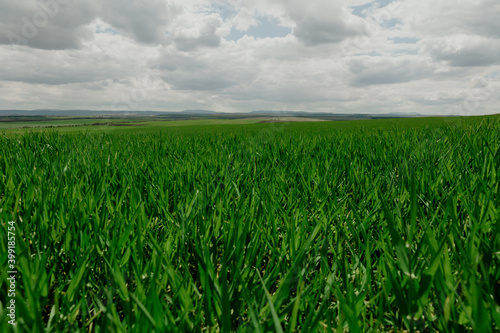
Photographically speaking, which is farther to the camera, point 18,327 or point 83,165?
point 83,165

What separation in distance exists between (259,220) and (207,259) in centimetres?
46

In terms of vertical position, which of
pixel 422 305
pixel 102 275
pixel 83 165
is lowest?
pixel 102 275

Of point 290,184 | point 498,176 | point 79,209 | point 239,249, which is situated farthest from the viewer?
point 290,184

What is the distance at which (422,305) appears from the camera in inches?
26.8

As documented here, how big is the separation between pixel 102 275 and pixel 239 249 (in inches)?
19.8

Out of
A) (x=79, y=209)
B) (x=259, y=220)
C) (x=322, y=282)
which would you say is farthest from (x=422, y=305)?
(x=79, y=209)

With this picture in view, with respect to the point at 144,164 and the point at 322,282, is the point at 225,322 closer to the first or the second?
the point at 322,282

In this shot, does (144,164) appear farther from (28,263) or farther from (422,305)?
(422,305)

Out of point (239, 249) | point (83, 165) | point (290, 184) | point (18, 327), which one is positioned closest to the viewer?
point (18, 327)

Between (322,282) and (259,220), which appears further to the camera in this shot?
(259,220)

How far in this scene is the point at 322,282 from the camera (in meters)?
0.83

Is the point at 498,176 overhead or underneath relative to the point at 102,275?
overhead

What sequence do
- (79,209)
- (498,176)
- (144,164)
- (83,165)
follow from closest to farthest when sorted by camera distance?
(79,209) < (498,176) < (83,165) < (144,164)

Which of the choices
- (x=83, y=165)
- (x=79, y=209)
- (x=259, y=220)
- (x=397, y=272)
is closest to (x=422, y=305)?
(x=397, y=272)
